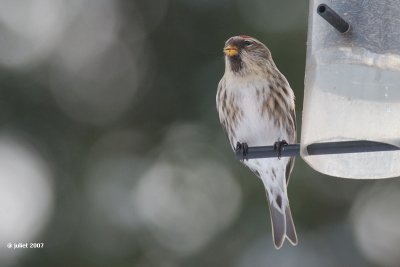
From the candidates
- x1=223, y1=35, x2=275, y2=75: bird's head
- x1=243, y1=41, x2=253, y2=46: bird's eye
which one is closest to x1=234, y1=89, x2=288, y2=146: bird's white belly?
x1=223, y1=35, x2=275, y2=75: bird's head

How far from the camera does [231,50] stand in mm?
4668

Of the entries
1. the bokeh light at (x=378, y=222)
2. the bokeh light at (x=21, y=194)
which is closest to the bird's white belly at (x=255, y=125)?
the bokeh light at (x=378, y=222)

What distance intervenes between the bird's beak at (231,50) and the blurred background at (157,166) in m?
0.97

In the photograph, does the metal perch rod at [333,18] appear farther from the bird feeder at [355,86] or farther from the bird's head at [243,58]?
the bird's head at [243,58]

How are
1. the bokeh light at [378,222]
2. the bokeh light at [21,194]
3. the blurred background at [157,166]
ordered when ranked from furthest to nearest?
the bokeh light at [378,222] < the blurred background at [157,166] < the bokeh light at [21,194]

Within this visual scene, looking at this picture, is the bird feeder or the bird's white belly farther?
the bird's white belly

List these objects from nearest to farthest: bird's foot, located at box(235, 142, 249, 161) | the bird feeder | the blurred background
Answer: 1. the bird feeder
2. bird's foot, located at box(235, 142, 249, 161)
3. the blurred background

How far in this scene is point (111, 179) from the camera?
19.2 ft

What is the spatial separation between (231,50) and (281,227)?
3.03 feet

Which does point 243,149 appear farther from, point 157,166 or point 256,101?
point 157,166

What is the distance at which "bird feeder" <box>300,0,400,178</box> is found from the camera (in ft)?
11.7

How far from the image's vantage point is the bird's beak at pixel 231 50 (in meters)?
4.66

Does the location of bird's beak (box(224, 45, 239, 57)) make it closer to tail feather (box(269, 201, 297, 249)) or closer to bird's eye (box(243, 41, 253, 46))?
bird's eye (box(243, 41, 253, 46))

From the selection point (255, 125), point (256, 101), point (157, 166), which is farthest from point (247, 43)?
point (157, 166)
